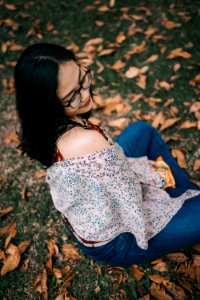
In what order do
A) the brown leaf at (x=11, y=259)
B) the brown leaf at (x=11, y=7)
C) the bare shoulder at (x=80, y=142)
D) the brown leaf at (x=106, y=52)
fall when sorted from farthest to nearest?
1. the brown leaf at (x=11, y=7)
2. the brown leaf at (x=106, y=52)
3. the brown leaf at (x=11, y=259)
4. the bare shoulder at (x=80, y=142)

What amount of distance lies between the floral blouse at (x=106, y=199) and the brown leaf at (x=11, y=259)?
0.71 metres

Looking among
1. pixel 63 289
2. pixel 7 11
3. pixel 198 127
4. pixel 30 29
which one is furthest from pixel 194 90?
pixel 7 11

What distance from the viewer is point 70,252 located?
6.90 feet

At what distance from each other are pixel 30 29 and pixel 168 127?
253cm

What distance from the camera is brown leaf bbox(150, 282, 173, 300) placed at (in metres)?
1.76

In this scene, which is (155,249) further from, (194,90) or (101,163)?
(194,90)

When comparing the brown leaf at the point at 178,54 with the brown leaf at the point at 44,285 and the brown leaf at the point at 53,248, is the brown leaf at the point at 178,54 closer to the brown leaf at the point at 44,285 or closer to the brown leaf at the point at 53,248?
the brown leaf at the point at 53,248

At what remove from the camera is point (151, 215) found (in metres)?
1.67

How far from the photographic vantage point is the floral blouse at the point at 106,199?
4.52 ft

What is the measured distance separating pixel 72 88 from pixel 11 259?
1.42m

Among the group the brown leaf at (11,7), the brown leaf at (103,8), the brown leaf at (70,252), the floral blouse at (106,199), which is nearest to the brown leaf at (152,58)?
the brown leaf at (103,8)

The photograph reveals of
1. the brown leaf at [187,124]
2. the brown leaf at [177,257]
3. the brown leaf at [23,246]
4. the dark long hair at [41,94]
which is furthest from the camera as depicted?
the brown leaf at [187,124]

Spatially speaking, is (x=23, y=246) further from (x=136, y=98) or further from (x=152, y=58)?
(x=152, y=58)

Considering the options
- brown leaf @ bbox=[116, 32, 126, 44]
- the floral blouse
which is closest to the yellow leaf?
brown leaf @ bbox=[116, 32, 126, 44]
